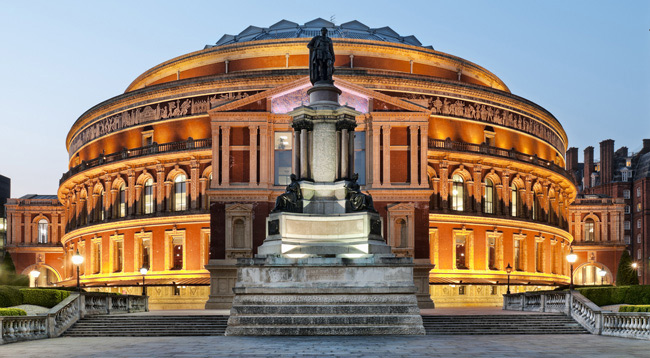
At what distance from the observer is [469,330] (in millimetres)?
33094

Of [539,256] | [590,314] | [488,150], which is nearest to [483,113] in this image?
[488,150]

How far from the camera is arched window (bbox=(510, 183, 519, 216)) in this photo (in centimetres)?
7150

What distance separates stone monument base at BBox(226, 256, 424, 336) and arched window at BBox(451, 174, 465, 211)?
126 feet

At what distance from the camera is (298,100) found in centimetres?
5878

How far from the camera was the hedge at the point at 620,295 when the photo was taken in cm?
3866

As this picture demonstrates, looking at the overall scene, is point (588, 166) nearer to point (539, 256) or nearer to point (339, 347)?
point (539, 256)

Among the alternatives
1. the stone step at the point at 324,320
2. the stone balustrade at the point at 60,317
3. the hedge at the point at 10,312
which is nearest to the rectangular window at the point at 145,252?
the stone balustrade at the point at 60,317

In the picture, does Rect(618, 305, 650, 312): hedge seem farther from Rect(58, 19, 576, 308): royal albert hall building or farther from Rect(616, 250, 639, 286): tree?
Rect(616, 250, 639, 286): tree

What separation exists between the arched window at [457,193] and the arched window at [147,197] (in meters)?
25.2

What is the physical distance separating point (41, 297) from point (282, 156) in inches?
912

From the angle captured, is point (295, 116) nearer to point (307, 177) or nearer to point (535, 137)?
point (307, 177)

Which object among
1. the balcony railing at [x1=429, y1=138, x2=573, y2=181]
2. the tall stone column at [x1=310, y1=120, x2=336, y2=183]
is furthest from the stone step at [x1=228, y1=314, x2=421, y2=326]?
the balcony railing at [x1=429, y1=138, x2=573, y2=181]

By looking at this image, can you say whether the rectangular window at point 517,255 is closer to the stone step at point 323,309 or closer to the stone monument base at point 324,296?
the stone monument base at point 324,296

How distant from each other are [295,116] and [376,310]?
882 centimetres
